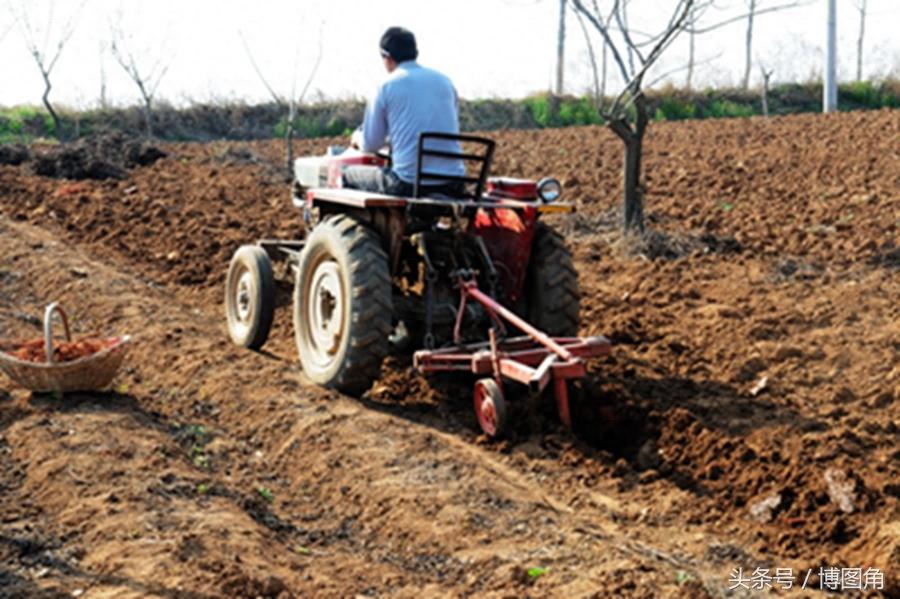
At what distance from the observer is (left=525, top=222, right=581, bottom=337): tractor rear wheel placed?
706 cm

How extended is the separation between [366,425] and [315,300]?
47.8 inches

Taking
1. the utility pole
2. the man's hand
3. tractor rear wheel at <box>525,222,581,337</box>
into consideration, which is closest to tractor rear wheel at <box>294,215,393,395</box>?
the man's hand

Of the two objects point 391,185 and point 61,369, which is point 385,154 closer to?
point 391,185

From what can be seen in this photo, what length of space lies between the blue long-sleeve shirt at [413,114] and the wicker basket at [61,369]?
198 centimetres

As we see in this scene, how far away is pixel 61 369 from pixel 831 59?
2289cm

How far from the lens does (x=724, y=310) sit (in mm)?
8680

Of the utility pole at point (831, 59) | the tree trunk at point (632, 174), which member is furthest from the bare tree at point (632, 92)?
the utility pole at point (831, 59)

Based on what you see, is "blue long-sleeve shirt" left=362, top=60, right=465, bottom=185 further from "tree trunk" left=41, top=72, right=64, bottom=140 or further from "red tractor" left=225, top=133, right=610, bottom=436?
"tree trunk" left=41, top=72, right=64, bottom=140

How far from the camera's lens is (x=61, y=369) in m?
6.46

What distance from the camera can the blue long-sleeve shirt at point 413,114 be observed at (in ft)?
22.7

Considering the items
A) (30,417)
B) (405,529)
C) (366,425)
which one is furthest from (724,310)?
(30,417)

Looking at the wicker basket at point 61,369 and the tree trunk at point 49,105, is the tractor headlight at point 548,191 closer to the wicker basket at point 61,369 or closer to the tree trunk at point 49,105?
the wicker basket at point 61,369

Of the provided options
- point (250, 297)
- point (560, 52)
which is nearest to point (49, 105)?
point (560, 52)

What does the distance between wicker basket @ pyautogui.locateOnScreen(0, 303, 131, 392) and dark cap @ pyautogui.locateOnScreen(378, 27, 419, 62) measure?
2324 millimetres
